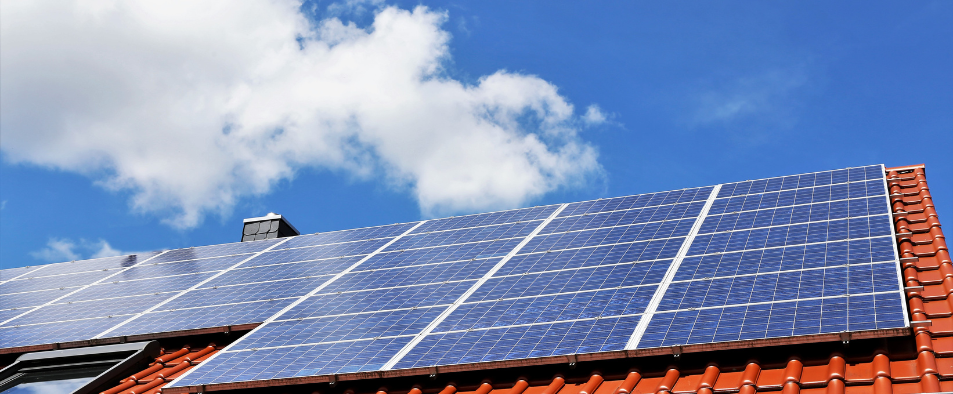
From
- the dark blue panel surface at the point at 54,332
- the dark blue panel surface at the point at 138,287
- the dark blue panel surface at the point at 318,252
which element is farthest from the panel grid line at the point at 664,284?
the dark blue panel surface at the point at 138,287

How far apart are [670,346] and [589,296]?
222 centimetres

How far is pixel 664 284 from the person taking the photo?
1111 cm

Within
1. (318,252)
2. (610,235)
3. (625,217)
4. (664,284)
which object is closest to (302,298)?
(318,252)

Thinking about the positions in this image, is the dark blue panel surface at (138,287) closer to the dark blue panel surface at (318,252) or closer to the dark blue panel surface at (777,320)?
the dark blue panel surface at (318,252)

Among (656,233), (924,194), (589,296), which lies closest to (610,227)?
(656,233)

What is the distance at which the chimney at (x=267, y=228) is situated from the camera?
2386 centimetres

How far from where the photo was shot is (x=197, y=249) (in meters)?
21.8

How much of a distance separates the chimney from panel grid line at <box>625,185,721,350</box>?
13.5 meters

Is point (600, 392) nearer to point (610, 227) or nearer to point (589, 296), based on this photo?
point (589, 296)

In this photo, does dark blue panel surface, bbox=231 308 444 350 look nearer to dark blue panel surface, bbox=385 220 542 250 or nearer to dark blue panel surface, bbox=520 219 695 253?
dark blue panel surface, bbox=520 219 695 253

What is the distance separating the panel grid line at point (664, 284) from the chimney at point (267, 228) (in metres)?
13.5

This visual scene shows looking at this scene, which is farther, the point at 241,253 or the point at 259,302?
the point at 241,253

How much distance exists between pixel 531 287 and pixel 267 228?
45.2 ft

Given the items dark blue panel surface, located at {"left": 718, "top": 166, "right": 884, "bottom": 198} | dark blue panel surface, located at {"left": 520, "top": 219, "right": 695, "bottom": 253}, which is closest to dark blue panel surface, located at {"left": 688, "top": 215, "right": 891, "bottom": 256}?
dark blue panel surface, located at {"left": 520, "top": 219, "right": 695, "bottom": 253}
